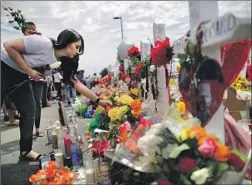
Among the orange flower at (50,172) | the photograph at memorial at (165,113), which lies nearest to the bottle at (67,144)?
the photograph at memorial at (165,113)

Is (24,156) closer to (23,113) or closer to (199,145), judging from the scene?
(23,113)

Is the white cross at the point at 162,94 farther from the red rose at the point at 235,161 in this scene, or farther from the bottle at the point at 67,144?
the red rose at the point at 235,161

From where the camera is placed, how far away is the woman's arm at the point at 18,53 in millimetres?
3002

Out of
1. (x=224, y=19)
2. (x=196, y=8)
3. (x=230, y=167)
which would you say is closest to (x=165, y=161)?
(x=230, y=167)

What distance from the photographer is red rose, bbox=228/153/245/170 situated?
1460 millimetres

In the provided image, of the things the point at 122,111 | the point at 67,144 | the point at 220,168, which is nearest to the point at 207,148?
the point at 220,168

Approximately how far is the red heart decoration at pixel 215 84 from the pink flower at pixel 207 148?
31cm

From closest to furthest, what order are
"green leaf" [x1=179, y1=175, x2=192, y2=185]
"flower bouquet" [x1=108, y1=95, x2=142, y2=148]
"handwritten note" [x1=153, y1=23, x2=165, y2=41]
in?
1. "green leaf" [x1=179, y1=175, x2=192, y2=185]
2. "flower bouquet" [x1=108, y1=95, x2=142, y2=148]
3. "handwritten note" [x1=153, y1=23, x2=165, y2=41]

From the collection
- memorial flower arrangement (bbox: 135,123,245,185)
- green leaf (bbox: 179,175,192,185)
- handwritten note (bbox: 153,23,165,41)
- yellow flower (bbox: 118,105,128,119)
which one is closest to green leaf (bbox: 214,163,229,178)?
memorial flower arrangement (bbox: 135,123,245,185)

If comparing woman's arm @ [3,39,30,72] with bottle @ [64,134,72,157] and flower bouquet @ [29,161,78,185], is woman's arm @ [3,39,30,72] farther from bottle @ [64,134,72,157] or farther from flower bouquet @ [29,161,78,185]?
flower bouquet @ [29,161,78,185]

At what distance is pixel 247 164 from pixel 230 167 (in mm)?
77

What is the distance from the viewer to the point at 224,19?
1.42 m

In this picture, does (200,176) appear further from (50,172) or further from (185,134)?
(50,172)

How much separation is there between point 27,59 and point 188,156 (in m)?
2.10
